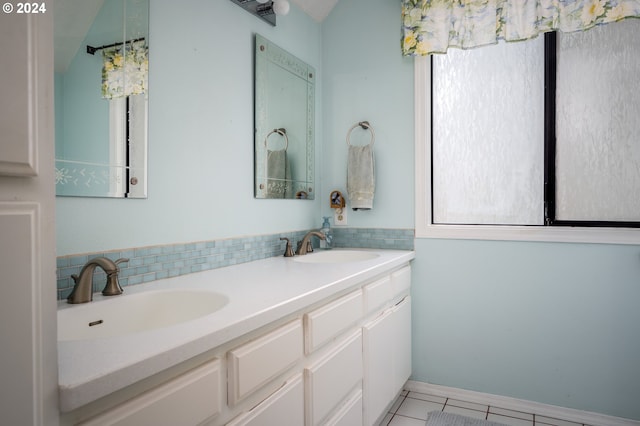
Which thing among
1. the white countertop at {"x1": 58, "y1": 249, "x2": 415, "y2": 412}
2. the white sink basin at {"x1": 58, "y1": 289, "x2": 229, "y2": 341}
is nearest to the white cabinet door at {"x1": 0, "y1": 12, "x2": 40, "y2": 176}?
the white countertop at {"x1": 58, "y1": 249, "x2": 415, "y2": 412}

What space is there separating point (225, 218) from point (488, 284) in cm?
153

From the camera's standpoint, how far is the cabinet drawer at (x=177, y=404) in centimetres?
76

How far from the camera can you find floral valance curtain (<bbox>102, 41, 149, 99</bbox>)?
1.39 meters

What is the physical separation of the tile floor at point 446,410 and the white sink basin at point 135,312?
1328 mm

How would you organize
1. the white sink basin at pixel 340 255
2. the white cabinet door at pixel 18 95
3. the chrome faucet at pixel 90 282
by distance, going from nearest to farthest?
the white cabinet door at pixel 18 95
the chrome faucet at pixel 90 282
the white sink basin at pixel 340 255

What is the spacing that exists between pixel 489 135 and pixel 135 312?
2.12 metres

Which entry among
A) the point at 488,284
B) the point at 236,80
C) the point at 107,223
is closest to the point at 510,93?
the point at 488,284

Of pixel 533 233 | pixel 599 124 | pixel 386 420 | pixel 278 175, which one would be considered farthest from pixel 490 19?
pixel 386 420

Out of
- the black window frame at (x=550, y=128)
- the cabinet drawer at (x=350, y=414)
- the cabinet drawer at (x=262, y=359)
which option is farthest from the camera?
the black window frame at (x=550, y=128)

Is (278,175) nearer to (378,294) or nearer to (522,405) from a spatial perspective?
(378,294)

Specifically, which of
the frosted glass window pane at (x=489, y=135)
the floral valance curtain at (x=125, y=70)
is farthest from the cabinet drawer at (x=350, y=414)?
the floral valance curtain at (x=125, y=70)

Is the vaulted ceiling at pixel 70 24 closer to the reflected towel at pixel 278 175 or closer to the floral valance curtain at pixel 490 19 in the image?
the reflected towel at pixel 278 175

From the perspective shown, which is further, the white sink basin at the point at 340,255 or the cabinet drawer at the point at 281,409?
the white sink basin at the point at 340,255

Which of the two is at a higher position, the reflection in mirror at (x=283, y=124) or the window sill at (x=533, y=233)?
the reflection in mirror at (x=283, y=124)
